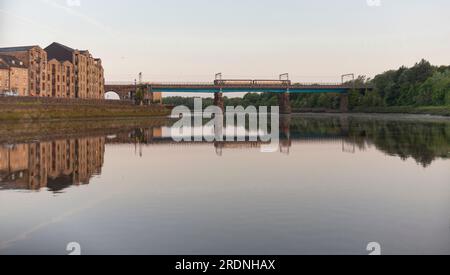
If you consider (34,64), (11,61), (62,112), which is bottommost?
(62,112)

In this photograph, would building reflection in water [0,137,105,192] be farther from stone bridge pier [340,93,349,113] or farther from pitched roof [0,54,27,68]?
stone bridge pier [340,93,349,113]

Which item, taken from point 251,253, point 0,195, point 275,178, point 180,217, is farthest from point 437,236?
point 0,195

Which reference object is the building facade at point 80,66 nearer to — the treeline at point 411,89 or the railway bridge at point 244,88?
the railway bridge at point 244,88

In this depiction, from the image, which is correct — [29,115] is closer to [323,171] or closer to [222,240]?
[323,171]

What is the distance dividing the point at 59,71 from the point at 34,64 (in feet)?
40.2

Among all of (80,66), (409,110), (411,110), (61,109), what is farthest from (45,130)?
(409,110)

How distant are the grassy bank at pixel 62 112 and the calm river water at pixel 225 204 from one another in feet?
158

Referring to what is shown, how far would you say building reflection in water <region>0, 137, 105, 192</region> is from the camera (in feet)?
79.4

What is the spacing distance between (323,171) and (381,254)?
16.1 m

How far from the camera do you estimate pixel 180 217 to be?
16.3 meters

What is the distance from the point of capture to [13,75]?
11619cm

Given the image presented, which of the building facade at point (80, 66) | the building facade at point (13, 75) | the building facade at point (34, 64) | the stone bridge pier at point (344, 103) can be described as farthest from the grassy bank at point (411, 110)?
the building facade at point (13, 75)

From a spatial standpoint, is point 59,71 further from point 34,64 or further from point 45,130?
point 45,130

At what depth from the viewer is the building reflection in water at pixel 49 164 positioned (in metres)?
24.2
